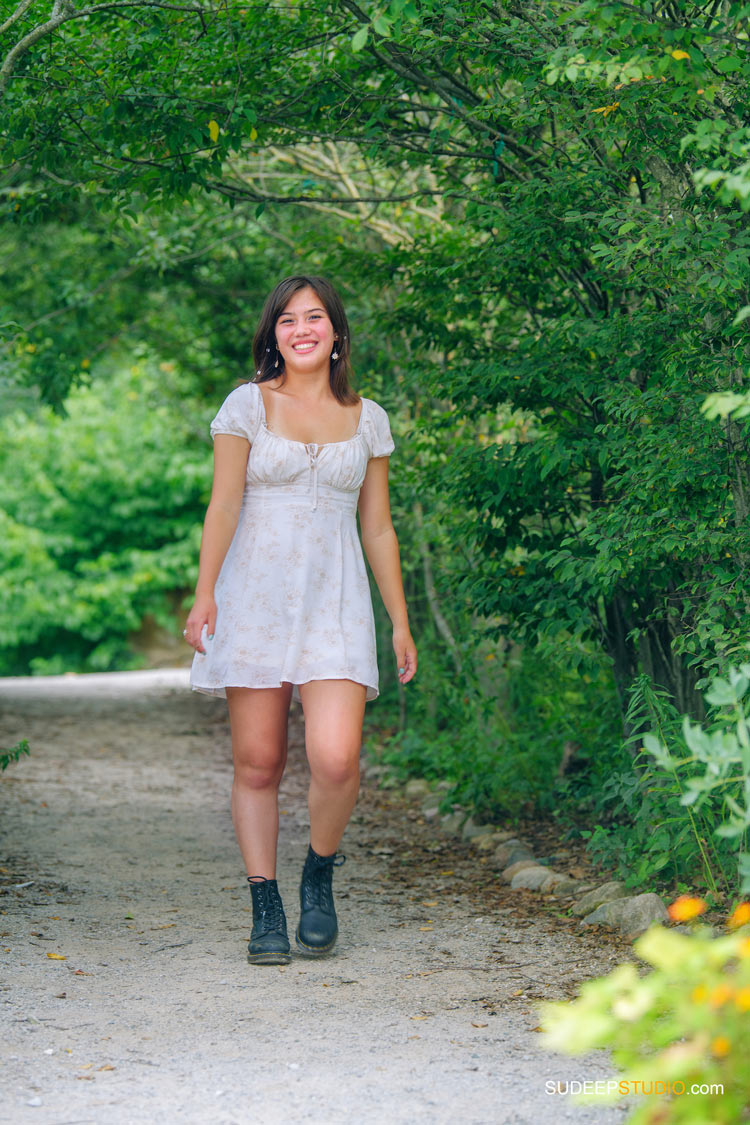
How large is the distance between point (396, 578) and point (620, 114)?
1.59m

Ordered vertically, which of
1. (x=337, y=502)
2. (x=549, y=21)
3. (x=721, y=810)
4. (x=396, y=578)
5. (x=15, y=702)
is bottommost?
(x=15, y=702)

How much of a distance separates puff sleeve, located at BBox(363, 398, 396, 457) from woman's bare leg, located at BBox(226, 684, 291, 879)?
806 millimetres

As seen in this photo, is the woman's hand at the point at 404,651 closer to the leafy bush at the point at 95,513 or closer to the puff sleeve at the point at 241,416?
the puff sleeve at the point at 241,416

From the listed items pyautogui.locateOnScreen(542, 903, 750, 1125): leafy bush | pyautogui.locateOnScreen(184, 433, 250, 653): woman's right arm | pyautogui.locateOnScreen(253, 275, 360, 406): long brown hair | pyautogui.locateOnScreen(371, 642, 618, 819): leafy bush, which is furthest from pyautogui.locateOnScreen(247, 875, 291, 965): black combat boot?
pyautogui.locateOnScreen(542, 903, 750, 1125): leafy bush

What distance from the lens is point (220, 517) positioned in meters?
3.41

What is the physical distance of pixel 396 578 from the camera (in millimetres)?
3680

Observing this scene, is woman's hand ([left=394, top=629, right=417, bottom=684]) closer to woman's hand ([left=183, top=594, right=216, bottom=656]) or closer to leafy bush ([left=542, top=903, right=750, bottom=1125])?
woman's hand ([left=183, top=594, right=216, bottom=656])

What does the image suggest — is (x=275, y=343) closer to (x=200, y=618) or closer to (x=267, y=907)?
(x=200, y=618)

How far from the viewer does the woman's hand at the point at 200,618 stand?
331 cm

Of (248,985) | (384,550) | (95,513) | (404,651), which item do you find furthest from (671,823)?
(95,513)

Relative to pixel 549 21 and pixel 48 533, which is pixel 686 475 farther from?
pixel 48 533

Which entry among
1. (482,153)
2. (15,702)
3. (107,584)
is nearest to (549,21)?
(482,153)

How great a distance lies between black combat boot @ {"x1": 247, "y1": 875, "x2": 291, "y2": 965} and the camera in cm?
341

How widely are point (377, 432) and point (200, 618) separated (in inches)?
33.3
